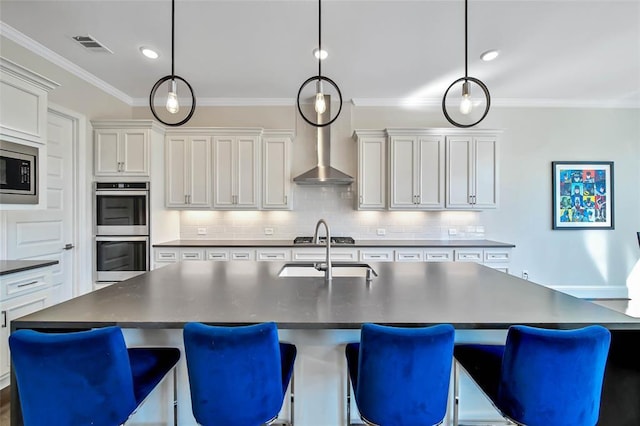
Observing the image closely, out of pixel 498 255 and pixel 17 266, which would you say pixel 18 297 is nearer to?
pixel 17 266

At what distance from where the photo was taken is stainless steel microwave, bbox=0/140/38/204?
2.14 m

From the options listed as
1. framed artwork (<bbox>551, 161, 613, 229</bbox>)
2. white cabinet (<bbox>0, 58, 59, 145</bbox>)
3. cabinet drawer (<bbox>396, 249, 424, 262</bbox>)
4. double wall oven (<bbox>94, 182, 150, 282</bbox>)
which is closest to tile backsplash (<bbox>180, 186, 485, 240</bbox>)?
cabinet drawer (<bbox>396, 249, 424, 262</bbox>)

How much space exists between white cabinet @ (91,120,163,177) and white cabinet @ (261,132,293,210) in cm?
140

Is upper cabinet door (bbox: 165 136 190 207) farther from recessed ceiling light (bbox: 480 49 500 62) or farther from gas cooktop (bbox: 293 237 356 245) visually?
recessed ceiling light (bbox: 480 49 500 62)

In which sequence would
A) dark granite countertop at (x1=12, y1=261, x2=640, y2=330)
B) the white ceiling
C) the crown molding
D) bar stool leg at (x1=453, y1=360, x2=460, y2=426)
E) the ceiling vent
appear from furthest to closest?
the ceiling vent, the crown molding, the white ceiling, bar stool leg at (x1=453, y1=360, x2=460, y2=426), dark granite countertop at (x1=12, y1=261, x2=640, y2=330)

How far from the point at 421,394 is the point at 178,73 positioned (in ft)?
12.5

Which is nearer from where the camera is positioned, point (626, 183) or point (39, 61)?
point (39, 61)

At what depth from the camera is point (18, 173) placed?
223 cm

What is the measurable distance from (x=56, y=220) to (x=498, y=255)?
508cm

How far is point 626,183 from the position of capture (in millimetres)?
4312

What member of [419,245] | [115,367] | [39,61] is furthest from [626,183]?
[39,61]

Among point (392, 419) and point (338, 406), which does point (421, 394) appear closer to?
point (392, 419)

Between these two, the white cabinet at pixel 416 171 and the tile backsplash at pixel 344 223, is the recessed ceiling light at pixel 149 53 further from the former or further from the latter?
the white cabinet at pixel 416 171


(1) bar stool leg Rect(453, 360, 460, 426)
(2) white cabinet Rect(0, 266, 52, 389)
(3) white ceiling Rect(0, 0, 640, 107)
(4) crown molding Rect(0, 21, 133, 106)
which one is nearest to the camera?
(1) bar stool leg Rect(453, 360, 460, 426)
